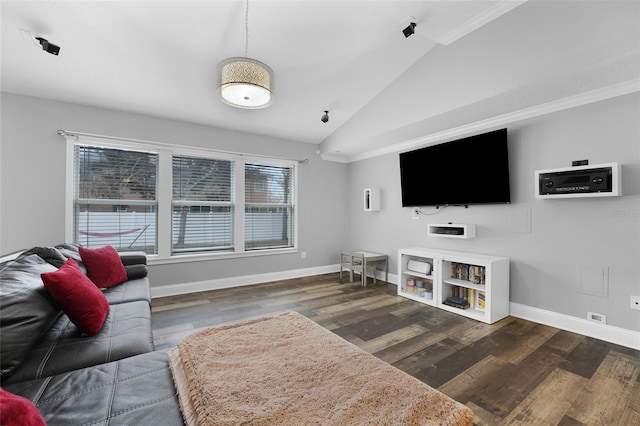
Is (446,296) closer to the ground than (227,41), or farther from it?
closer to the ground

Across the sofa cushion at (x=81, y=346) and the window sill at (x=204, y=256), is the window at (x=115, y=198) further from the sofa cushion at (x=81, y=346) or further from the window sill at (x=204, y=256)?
the sofa cushion at (x=81, y=346)

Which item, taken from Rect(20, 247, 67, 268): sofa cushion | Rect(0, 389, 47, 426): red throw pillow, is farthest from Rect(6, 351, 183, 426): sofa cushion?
Rect(20, 247, 67, 268): sofa cushion

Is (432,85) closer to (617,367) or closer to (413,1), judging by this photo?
(413,1)

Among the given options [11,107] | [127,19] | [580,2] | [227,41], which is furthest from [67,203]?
[580,2]

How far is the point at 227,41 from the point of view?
A: 8.86 ft

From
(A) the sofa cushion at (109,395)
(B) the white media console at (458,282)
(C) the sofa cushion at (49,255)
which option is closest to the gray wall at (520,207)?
(B) the white media console at (458,282)

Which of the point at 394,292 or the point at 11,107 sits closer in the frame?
the point at 11,107

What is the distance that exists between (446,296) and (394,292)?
2.58 ft

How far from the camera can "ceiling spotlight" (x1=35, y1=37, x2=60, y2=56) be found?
235cm

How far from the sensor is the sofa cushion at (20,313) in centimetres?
111

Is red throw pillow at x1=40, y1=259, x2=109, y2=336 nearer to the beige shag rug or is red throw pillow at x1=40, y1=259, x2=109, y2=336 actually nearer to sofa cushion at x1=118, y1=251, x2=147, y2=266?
the beige shag rug

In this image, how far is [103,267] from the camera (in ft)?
8.70

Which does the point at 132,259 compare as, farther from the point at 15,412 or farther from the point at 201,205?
the point at 15,412

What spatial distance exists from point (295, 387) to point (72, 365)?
1.10 metres
